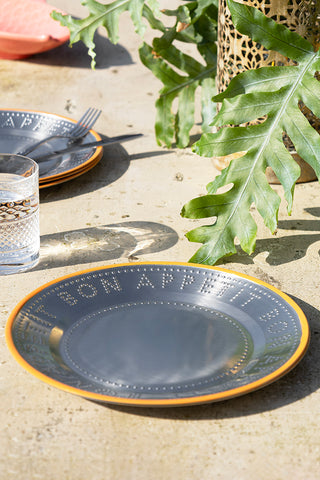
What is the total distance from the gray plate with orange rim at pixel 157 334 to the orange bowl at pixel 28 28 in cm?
131

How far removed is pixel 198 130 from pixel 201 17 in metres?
0.28

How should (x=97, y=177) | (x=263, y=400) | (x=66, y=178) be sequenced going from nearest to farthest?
(x=263, y=400), (x=66, y=178), (x=97, y=177)

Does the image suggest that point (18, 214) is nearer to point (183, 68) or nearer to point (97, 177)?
point (97, 177)

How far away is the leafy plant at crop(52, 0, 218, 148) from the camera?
1.60m

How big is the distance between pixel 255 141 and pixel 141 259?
29cm

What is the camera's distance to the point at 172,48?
167 cm

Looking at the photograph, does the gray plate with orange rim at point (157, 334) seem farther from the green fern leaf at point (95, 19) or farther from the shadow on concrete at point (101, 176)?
the green fern leaf at point (95, 19)

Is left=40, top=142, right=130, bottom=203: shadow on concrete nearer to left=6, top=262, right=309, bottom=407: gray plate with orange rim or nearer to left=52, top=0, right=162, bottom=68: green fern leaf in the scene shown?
left=52, top=0, right=162, bottom=68: green fern leaf

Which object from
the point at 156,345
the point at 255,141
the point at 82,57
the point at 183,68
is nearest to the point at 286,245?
the point at 255,141

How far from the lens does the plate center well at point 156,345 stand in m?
0.85

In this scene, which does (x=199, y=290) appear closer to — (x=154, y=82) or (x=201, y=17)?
(x=201, y=17)

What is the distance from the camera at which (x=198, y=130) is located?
1.82 m

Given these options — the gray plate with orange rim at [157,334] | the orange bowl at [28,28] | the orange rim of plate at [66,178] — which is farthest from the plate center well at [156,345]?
the orange bowl at [28,28]

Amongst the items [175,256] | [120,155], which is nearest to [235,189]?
[175,256]
